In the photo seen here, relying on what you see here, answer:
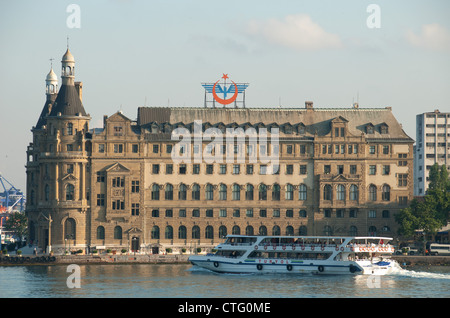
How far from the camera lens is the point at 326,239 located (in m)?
167

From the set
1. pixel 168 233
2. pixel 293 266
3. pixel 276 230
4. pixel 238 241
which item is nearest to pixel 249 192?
pixel 276 230

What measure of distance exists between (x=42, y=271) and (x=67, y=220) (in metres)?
31.4

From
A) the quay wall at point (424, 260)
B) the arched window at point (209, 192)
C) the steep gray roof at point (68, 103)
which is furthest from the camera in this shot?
the arched window at point (209, 192)

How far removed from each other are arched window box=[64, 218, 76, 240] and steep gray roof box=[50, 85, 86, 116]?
19.1 meters

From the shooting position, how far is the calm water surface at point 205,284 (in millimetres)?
127938

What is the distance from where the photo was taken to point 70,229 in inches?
7672

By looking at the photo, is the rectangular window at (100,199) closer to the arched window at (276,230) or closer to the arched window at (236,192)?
the arched window at (236,192)

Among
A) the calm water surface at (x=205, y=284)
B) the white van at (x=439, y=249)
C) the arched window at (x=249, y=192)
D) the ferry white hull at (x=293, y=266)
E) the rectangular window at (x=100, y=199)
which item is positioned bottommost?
the calm water surface at (x=205, y=284)

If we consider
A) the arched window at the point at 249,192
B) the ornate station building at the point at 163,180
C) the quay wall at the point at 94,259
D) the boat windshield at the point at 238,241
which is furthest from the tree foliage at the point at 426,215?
the quay wall at the point at 94,259

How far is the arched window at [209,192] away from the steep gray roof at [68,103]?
2598cm

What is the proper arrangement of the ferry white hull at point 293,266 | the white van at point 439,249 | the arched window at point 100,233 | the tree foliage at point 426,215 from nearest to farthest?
the ferry white hull at point 293,266, the white van at point 439,249, the tree foliage at point 426,215, the arched window at point 100,233

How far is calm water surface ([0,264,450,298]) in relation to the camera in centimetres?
12794
